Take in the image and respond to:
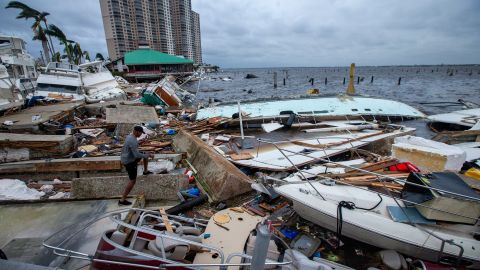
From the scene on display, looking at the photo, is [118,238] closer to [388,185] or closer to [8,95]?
[388,185]

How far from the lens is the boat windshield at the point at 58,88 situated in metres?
17.6

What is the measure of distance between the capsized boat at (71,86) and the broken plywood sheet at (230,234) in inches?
700

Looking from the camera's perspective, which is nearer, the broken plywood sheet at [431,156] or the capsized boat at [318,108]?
the broken plywood sheet at [431,156]

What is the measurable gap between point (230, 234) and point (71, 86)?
20.1 metres

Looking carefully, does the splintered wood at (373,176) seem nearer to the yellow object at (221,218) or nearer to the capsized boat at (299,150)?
the capsized boat at (299,150)

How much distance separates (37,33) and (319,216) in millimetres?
46367

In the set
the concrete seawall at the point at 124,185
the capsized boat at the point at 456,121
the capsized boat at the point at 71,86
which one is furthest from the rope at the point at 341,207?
the capsized boat at the point at 71,86

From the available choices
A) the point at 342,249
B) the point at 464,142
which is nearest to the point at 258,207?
the point at 342,249

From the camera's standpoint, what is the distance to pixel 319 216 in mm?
5098

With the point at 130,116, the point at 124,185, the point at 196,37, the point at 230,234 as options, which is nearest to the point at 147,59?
the point at 130,116

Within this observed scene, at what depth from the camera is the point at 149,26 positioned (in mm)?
98500

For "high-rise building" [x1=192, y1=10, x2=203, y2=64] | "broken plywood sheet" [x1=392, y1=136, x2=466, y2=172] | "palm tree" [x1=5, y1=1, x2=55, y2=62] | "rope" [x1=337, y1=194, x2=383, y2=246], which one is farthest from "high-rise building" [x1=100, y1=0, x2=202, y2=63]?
"rope" [x1=337, y1=194, x2=383, y2=246]

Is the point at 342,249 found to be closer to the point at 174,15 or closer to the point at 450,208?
the point at 450,208

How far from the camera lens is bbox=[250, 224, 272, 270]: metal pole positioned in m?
2.45
